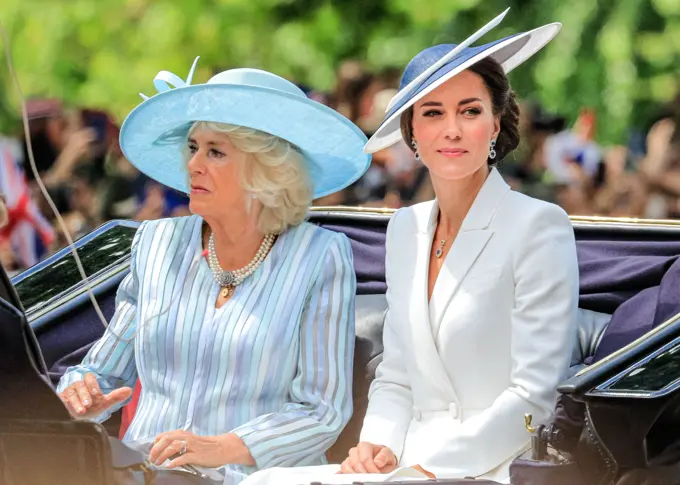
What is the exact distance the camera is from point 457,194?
3037mm

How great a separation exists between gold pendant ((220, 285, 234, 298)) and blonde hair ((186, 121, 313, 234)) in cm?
16

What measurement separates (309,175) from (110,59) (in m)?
5.90

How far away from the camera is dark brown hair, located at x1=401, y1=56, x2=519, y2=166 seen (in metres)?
2.97

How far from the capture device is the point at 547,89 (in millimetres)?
7254

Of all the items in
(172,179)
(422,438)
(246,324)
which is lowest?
(422,438)

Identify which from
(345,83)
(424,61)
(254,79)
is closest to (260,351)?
(254,79)

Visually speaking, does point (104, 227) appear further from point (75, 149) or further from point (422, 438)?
point (75, 149)

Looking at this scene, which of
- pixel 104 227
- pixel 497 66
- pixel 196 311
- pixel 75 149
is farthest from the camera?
pixel 75 149

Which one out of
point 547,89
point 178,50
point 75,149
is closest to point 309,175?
point 547,89

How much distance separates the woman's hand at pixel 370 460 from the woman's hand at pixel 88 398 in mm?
519

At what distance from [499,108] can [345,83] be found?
434cm

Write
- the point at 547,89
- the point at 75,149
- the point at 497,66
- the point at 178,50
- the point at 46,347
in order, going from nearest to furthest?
the point at 497,66 → the point at 46,347 → the point at 547,89 → the point at 75,149 → the point at 178,50

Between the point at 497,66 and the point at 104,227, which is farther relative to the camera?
the point at 104,227

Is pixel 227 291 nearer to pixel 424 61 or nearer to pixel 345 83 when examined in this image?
pixel 424 61
